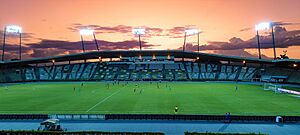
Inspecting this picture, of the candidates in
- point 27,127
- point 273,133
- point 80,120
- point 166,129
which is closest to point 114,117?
point 80,120

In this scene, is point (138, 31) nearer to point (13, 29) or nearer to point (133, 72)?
point (133, 72)

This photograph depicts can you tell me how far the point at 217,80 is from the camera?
83.0m

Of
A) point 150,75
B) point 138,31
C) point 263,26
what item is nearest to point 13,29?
point 138,31

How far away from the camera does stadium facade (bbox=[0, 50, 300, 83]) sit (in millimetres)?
83062

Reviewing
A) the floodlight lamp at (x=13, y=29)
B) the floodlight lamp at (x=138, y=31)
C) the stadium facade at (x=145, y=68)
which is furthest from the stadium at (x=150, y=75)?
the floodlight lamp at (x=13, y=29)

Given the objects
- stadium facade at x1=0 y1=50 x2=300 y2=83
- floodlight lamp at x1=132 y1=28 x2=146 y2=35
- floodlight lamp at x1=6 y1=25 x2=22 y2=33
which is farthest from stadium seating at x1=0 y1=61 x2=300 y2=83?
floodlight lamp at x1=6 y1=25 x2=22 y2=33

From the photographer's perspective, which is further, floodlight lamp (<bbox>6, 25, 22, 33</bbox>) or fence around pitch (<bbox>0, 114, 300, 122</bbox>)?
floodlight lamp (<bbox>6, 25, 22, 33</bbox>)

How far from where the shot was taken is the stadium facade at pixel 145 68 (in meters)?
83.1

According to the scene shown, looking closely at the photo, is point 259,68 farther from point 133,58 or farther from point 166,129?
point 166,129

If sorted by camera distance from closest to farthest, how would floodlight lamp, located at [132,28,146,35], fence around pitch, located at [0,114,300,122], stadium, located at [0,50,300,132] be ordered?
fence around pitch, located at [0,114,300,122], stadium, located at [0,50,300,132], floodlight lamp, located at [132,28,146,35]

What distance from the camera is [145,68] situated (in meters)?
98.9

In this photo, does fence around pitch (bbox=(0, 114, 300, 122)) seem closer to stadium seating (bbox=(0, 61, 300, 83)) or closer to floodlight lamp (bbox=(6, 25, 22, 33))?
stadium seating (bbox=(0, 61, 300, 83))

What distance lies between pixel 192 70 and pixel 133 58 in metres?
24.2

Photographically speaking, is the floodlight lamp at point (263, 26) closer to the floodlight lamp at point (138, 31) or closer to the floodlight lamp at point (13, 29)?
the floodlight lamp at point (138, 31)
